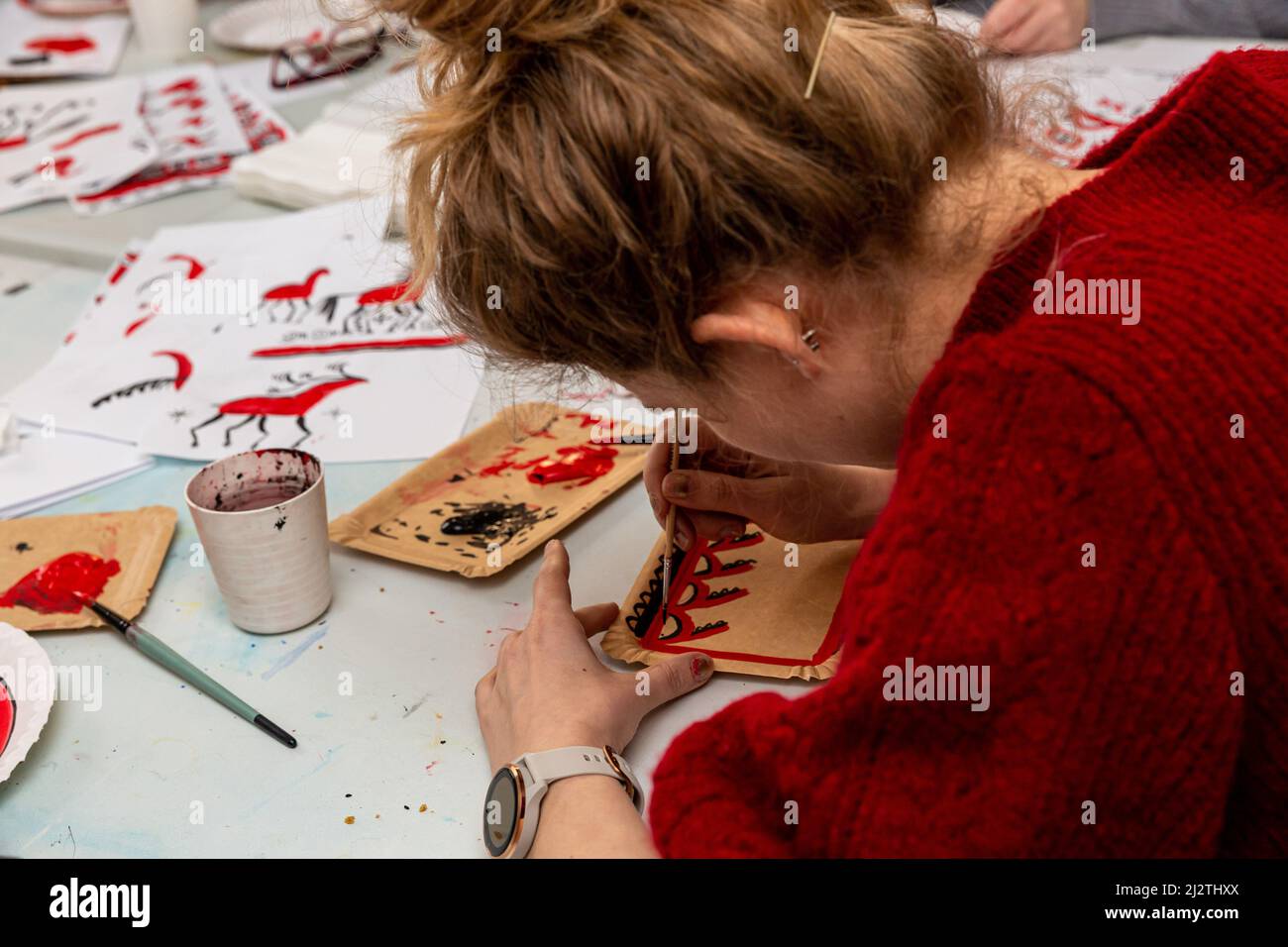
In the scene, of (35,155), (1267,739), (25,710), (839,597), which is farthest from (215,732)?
(35,155)

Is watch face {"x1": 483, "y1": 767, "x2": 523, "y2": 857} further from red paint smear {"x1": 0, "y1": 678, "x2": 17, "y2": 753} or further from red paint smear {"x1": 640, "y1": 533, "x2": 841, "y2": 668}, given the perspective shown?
red paint smear {"x1": 0, "y1": 678, "x2": 17, "y2": 753}

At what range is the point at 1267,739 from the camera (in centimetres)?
59

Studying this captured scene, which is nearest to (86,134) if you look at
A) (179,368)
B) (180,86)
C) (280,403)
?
(180,86)

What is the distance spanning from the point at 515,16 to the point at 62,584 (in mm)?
570

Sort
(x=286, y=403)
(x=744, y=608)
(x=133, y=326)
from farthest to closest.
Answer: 1. (x=133, y=326)
2. (x=286, y=403)
3. (x=744, y=608)

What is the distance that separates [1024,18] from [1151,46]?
0.42 meters

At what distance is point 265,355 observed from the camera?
1.19 metres

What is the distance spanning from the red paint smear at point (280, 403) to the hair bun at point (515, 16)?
0.56 metres

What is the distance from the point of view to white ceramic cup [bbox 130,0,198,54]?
75.4 inches

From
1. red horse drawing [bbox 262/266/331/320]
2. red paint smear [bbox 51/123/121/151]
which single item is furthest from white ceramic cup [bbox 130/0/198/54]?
red horse drawing [bbox 262/266/331/320]

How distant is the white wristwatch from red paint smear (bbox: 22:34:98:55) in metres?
1.81

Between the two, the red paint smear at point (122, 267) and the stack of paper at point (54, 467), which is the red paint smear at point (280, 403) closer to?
the stack of paper at point (54, 467)

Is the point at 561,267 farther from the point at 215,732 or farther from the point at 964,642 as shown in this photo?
the point at 215,732

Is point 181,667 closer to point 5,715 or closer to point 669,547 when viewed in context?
point 5,715
